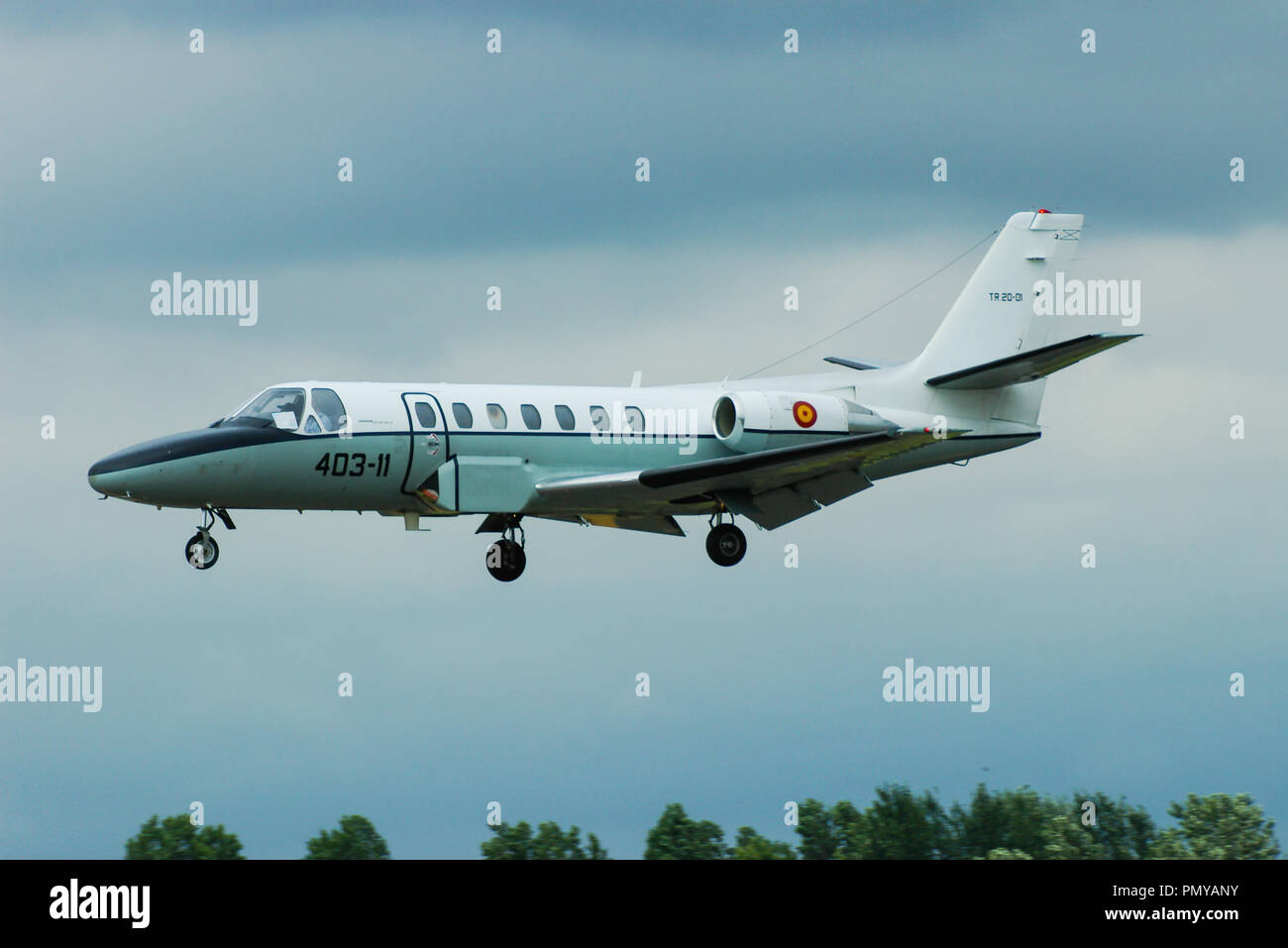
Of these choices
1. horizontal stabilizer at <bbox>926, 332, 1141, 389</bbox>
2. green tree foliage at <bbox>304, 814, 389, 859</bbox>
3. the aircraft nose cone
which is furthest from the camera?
green tree foliage at <bbox>304, 814, 389, 859</bbox>

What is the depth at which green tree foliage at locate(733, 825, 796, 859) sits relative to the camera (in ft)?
187

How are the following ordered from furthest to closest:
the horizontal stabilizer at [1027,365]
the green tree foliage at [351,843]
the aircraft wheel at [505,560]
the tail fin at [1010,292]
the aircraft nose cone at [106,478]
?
the green tree foliage at [351,843]
the tail fin at [1010,292]
the aircraft wheel at [505,560]
the horizontal stabilizer at [1027,365]
the aircraft nose cone at [106,478]

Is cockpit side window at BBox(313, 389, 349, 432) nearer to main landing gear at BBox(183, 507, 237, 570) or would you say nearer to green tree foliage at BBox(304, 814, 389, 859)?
main landing gear at BBox(183, 507, 237, 570)

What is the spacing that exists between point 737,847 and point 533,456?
23715 millimetres

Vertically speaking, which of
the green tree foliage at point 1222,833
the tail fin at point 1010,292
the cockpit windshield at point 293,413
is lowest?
the green tree foliage at point 1222,833

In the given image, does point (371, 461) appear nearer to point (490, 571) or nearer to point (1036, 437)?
point (490, 571)

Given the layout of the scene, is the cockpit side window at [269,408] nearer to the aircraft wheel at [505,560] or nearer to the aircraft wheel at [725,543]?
the aircraft wheel at [505,560]

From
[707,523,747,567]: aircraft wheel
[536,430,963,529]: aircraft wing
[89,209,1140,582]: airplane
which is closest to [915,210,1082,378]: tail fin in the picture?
[89,209,1140,582]: airplane

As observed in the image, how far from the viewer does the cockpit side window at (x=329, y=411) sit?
38.0m

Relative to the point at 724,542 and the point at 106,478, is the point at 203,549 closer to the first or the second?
the point at 106,478

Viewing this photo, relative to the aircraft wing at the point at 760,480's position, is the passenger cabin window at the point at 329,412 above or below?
above

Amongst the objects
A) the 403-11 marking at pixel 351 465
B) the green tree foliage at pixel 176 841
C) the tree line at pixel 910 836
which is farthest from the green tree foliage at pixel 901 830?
the 403-11 marking at pixel 351 465

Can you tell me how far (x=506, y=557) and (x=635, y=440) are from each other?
335 cm

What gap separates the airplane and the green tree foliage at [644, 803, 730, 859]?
18479mm
